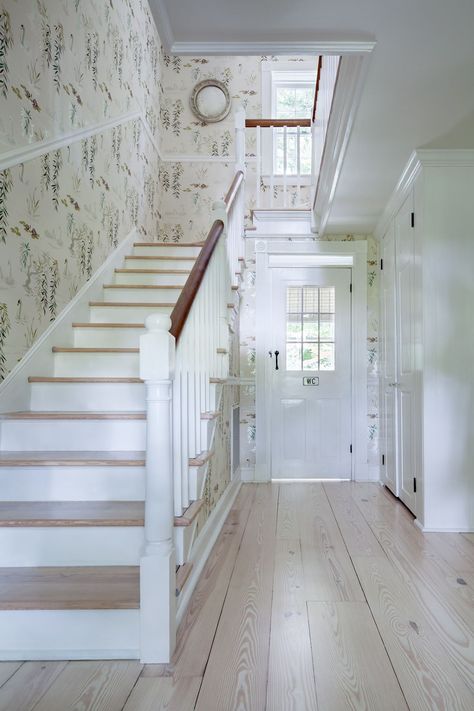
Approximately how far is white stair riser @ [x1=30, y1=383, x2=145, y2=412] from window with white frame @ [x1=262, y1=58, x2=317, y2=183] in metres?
3.36

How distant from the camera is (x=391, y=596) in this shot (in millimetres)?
1979

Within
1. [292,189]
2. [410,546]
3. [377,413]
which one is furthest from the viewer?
[292,189]

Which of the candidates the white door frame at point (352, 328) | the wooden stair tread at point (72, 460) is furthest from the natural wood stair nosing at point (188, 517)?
the white door frame at point (352, 328)

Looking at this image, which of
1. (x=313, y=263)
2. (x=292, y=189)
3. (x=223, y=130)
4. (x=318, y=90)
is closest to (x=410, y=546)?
(x=313, y=263)

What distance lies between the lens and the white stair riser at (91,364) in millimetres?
2672

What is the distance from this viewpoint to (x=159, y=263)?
379 centimetres

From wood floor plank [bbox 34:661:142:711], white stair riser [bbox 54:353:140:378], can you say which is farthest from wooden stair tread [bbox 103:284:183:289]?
wood floor plank [bbox 34:661:142:711]

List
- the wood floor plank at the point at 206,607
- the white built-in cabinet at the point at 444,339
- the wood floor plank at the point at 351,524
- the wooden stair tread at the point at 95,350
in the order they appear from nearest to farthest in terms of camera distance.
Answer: the wood floor plank at the point at 206,607, the wood floor plank at the point at 351,524, the wooden stair tread at the point at 95,350, the white built-in cabinet at the point at 444,339

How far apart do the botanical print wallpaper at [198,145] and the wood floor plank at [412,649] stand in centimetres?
375

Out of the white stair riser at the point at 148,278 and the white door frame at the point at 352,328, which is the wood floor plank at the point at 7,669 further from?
the white door frame at the point at 352,328

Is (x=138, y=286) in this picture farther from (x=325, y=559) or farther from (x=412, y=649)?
(x=412, y=649)

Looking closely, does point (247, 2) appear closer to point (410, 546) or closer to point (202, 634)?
point (202, 634)

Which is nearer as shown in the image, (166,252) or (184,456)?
(184,456)

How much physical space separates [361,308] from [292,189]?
59.4 inches
